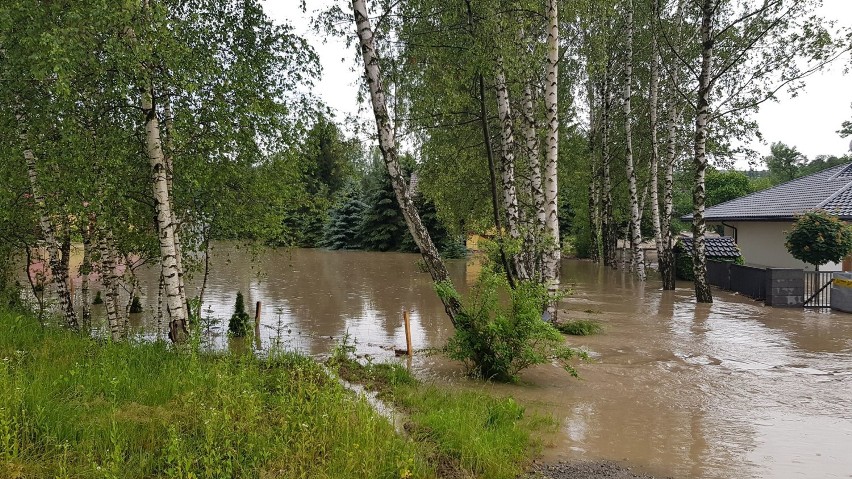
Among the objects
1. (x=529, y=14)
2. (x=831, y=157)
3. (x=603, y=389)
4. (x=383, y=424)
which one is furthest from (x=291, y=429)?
(x=831, y=157)

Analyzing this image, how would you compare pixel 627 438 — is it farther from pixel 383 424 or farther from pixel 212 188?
pixel 212 188

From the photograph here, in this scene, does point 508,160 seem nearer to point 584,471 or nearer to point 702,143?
point 702,143

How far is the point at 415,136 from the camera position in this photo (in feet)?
60.1

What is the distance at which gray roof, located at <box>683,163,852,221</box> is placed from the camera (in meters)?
20.4

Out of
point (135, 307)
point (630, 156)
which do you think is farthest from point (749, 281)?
point (135, 307)

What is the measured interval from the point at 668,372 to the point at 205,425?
8.04 meters

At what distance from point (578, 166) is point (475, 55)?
19.9 metres

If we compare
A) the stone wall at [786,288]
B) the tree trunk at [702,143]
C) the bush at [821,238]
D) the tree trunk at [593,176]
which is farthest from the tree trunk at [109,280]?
the tree trunk at [593,176]

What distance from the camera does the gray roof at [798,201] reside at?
20422 millimetres

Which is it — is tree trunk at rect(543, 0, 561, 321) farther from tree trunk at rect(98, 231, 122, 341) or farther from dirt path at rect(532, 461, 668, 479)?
tree trunk at rect(98, 231, 122, 341)

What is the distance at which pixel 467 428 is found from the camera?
5.91 m

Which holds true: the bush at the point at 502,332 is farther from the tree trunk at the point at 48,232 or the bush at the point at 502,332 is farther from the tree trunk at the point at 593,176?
the tree trunk at the point at 593,176

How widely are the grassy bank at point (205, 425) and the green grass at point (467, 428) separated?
18mm

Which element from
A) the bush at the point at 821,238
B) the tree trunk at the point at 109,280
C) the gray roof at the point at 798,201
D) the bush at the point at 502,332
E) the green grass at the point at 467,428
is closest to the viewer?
the green grass at the point at 467,428
